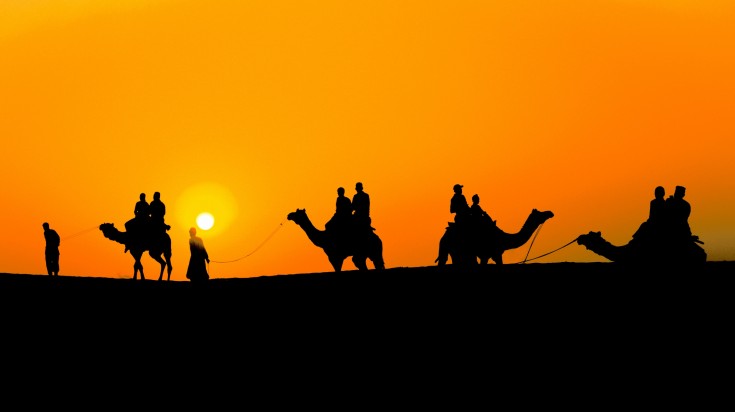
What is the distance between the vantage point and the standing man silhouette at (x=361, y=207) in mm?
46844

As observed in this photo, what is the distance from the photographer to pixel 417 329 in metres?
42.7

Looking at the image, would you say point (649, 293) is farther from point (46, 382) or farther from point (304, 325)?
point (46, 382)

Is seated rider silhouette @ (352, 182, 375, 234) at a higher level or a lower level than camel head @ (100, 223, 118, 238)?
lower

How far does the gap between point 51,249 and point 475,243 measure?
38.9 ft

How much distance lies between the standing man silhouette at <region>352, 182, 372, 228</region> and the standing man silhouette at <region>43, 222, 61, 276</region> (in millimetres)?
9554

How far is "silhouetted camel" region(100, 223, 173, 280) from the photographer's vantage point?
159ft

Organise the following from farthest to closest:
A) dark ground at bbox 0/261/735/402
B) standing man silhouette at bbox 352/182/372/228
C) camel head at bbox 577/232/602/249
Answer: standing man silhouette at bbox 352/182/372/228
camel head at bbox 577/232/602/249
dark ground at bbox 0/261/735/402

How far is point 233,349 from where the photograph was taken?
139ft

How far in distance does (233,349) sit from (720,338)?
31.9ft

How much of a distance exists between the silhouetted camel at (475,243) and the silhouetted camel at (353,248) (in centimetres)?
139

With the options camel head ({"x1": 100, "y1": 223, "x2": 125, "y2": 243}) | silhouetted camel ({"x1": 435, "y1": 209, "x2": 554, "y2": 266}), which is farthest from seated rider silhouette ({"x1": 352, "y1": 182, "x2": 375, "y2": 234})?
camel head ({"x1": 100, "y1": 223, "x2": 125, "y2": 243})

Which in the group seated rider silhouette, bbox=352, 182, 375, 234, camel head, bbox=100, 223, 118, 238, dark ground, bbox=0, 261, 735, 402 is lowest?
dark ground, bbox=0, 261, 735, 402

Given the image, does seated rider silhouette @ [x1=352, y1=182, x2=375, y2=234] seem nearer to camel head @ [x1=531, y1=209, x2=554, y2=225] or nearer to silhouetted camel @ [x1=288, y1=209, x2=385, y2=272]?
silhouetted camel @ [x1=288, y1=209, x2=385, y2=272]

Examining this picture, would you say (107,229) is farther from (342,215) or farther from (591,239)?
(591,239)
